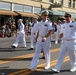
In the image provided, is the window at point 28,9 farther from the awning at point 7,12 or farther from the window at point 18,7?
the awning at point 7,12

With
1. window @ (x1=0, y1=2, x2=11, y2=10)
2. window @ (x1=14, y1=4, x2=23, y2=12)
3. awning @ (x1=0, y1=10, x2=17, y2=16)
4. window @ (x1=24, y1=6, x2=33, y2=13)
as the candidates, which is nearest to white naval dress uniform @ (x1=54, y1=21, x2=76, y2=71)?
awning @ (x1=0, y1=10, x2=17, y2=16)

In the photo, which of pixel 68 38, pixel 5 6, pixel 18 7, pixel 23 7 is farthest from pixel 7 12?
pixel 68 38

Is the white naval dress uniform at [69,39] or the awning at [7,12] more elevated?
the white naval dress uniform at [69,39]

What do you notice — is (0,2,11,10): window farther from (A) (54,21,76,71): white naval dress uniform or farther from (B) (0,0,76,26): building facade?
(A) (54,21,76,71): white naval dress uniform

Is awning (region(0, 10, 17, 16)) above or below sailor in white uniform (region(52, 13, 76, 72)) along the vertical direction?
below

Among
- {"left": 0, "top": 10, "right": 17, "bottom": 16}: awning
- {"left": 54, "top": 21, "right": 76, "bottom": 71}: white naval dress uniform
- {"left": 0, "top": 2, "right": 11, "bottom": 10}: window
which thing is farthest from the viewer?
{"left": 0, "top": 2, "right": 11, "bottom": 10}: window

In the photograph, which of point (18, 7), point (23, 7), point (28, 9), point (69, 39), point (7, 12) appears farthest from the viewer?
point (28, 9)

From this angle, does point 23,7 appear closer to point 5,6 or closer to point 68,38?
point 5,6

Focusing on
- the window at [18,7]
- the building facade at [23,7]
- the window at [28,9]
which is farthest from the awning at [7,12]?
the window at [28,9]

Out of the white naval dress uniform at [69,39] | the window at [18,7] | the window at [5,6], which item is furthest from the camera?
the window at [18,7]

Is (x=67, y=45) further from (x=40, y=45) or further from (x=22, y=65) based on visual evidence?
(x=22, y=65)

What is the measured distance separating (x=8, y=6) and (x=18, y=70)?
2863 cm

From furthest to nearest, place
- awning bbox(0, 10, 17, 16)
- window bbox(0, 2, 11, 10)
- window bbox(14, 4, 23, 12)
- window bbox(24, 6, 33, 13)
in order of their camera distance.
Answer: window bbox(24, 6, 33, 13) → window bbox(14, 4, 23, 12) → window bbox(0, 2, 11, 10) → awning bbox(0, 10, 17, 16)

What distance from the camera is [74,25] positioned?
9.74m
